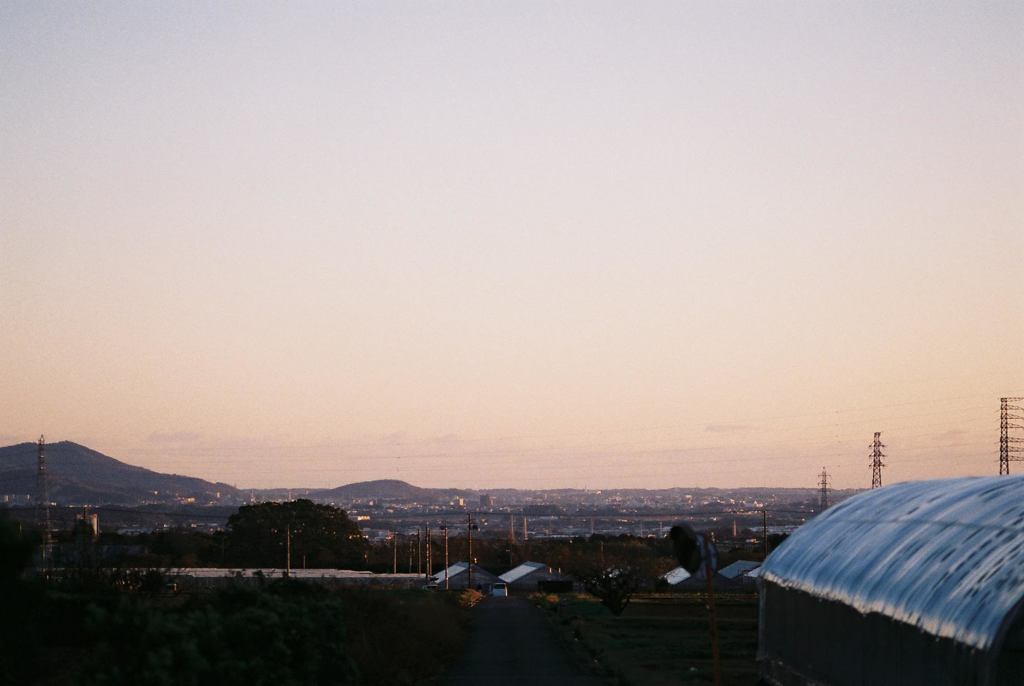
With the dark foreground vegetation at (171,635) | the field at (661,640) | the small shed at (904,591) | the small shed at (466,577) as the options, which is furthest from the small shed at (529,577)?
the dark foreground vegetation at (171,635)

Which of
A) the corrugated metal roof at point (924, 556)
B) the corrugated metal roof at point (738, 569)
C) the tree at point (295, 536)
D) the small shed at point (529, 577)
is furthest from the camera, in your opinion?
the tree at point (295, 536)

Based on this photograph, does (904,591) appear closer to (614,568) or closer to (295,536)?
(614,568)

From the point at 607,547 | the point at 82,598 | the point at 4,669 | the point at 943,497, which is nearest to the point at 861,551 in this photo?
the point at 943,497

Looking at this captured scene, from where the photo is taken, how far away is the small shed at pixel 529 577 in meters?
117

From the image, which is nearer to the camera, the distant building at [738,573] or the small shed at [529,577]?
the distant building at [738,573]

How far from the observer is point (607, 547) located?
162875 mm

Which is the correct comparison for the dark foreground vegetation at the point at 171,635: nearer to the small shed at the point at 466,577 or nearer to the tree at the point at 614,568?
the tree at the point at 614,568

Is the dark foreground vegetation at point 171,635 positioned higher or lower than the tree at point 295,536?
higher

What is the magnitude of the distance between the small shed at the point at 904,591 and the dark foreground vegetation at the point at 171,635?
836 centimetres

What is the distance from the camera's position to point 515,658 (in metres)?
37.8

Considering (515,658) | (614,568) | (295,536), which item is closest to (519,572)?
(295,536)

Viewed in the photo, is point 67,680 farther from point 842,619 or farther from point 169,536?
point 169,536

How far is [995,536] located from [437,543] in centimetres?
16546

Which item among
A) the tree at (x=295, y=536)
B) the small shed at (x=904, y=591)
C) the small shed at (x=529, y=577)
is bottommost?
the small shed at (x=529, y=577)
